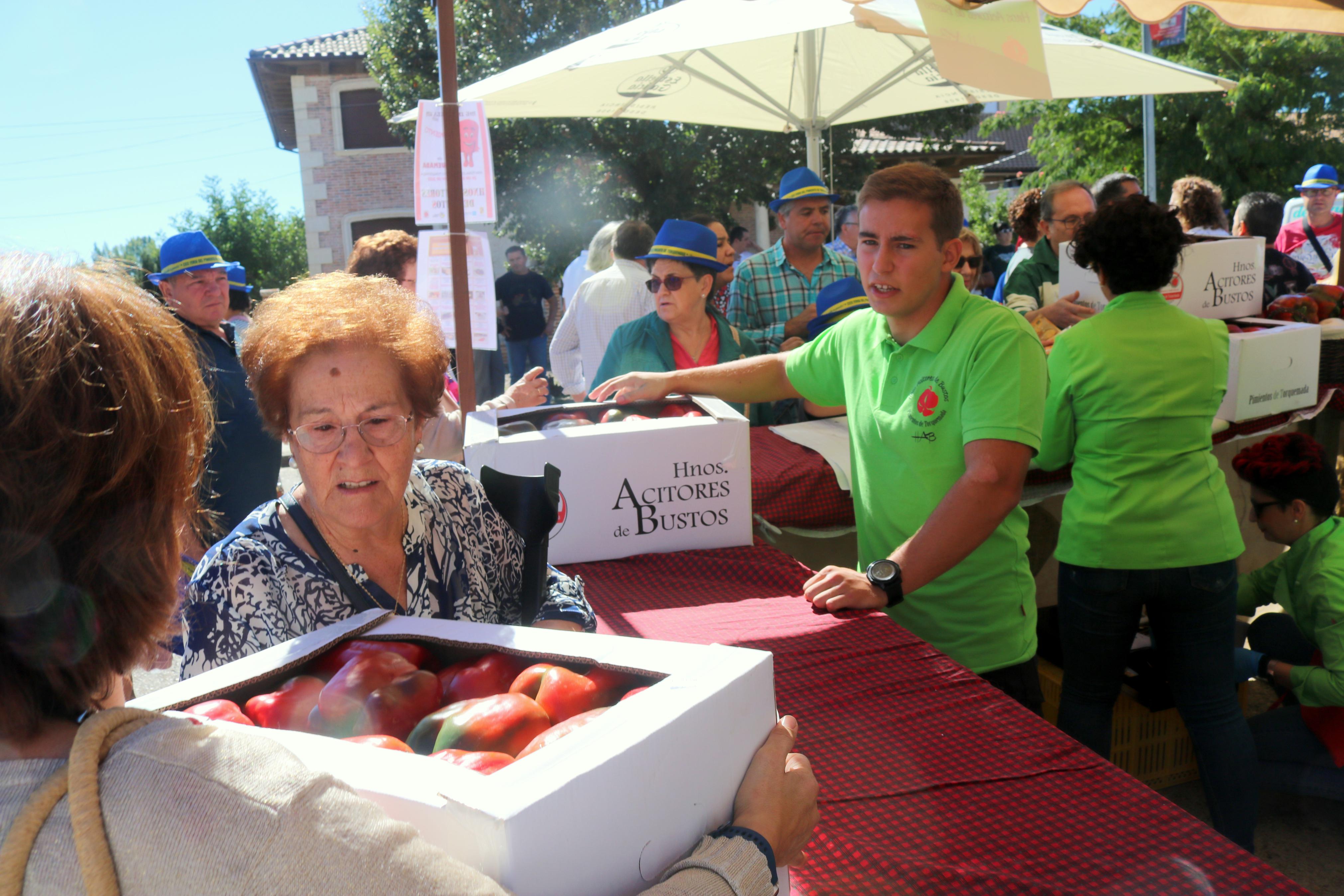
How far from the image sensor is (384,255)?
386 centimetres

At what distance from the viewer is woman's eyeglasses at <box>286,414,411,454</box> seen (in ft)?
4.91

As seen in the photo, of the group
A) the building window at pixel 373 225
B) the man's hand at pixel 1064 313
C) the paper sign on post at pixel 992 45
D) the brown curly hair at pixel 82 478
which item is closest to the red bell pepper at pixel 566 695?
the brown curly hair at pixel 82 478

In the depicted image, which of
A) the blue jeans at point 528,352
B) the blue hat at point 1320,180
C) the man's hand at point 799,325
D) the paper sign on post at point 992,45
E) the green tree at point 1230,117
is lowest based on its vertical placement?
the blue jeans at point 528,352

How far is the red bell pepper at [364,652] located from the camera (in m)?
1.05

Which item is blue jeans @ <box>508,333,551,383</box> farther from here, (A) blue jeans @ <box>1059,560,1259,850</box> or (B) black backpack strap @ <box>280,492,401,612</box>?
(B) black backpack strap @ <box>280,492,401,612</box>

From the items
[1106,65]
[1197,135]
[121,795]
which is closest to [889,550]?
[121,795]

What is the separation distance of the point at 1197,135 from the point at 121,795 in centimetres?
2367

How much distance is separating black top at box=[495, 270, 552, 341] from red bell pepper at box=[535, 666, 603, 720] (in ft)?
32.6

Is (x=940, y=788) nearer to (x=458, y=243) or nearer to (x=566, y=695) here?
(x=566, y=695)

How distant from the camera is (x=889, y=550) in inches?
91.5

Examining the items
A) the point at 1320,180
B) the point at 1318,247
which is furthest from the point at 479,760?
the point at 1320,180

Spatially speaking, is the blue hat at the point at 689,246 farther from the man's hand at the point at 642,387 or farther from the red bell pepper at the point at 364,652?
the red bell pepper at the point at 364,652

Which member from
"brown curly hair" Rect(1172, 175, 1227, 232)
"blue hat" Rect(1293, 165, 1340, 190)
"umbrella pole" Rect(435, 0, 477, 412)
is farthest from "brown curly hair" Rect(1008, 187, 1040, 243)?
"blue hat" Rect(1293, 165, 1340, 190)

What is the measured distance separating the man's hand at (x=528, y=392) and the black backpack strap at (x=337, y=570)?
1.19 meters
